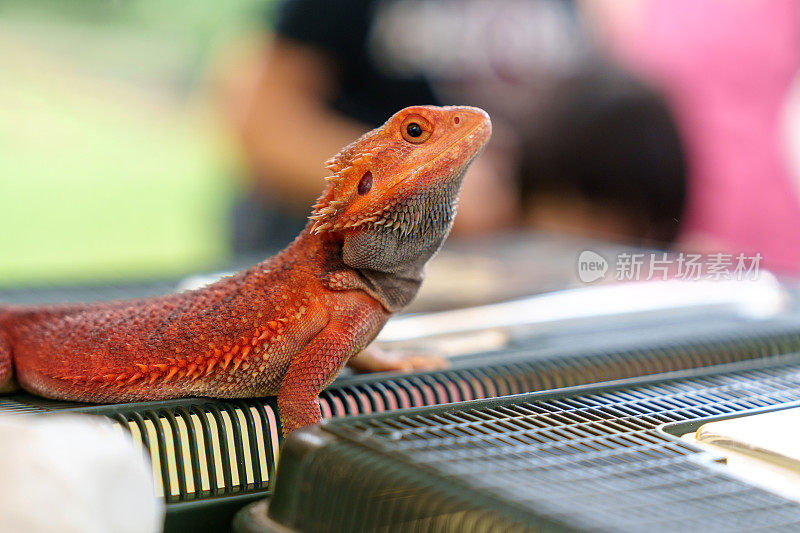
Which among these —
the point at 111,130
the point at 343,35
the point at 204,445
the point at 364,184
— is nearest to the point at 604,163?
the point at 343,35

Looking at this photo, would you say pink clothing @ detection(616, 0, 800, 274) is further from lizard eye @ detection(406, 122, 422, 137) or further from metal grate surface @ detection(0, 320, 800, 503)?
lizard eye @ detection(406, 122, 422, 137)

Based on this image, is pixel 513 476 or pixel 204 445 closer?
pixel 513 476

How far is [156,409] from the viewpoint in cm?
80

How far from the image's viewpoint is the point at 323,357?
0.82 meters

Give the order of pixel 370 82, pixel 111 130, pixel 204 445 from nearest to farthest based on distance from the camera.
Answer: pixel 204 445 < pixel 370 82 < pixel 111 130

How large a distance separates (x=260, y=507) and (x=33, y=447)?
0.76ft

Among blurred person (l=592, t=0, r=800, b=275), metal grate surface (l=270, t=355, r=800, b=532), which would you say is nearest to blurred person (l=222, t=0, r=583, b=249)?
blurred person (l=592, t=0, r=800, b=275)

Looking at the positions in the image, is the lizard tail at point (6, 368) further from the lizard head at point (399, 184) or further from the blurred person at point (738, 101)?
the blurred person at point (738, 101)

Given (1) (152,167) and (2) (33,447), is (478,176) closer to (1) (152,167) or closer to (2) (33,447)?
(2) (33,447)

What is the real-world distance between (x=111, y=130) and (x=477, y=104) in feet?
10.9

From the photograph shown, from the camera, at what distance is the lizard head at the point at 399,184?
84 centimetres

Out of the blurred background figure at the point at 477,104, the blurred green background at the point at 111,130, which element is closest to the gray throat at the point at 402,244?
the blurred background figure at the point at 477,104

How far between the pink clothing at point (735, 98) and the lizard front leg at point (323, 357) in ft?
4.56

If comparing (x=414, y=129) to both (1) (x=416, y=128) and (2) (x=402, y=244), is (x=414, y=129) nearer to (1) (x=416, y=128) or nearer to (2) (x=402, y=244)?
(1) (x=416, y=128)
